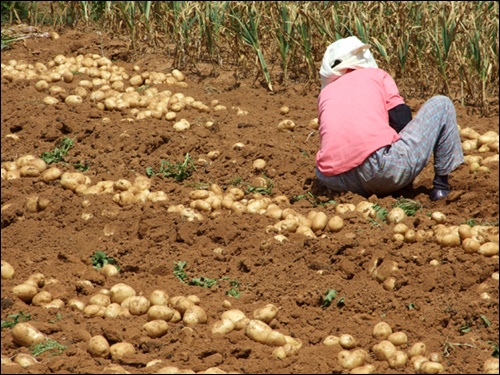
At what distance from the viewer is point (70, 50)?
6352mm

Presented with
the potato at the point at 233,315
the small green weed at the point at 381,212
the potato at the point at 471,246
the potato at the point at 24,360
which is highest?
the potato at the point at 471,246

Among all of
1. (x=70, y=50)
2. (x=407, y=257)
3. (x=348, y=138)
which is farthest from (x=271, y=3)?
(x=407, y=257)

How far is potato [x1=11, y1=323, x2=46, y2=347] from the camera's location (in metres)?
2.39

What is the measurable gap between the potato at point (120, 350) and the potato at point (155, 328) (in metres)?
0.15

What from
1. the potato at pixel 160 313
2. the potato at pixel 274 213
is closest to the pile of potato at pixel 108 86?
the potato at pixel 274 213

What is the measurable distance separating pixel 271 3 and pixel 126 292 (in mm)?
4165

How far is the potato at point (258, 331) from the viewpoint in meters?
2.54

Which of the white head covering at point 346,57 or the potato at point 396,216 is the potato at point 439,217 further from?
the white head covering at point 346,57

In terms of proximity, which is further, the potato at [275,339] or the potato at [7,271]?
the potato at [7,271]

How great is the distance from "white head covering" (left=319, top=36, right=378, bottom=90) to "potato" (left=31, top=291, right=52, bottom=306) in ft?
7.94

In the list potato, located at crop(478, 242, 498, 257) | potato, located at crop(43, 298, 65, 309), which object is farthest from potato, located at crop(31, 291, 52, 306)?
potato, located at crop(478, 242, 498, 257)

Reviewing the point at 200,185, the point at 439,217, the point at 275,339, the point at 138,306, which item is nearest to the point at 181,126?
the point at 200,185

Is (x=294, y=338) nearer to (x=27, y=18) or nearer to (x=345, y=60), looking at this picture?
(x=345, y=60)

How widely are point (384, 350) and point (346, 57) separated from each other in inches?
88.1
